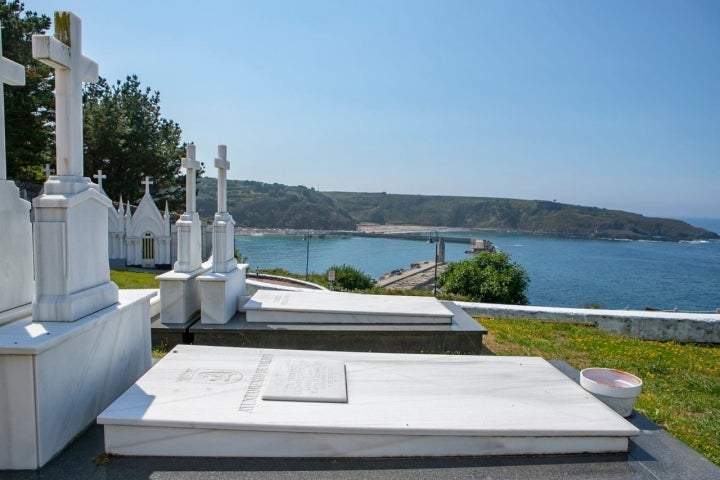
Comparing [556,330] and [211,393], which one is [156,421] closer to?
[211,393]

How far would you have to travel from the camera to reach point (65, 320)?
118 inches

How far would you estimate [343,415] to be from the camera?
9.39ft

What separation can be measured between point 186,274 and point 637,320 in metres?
7.04

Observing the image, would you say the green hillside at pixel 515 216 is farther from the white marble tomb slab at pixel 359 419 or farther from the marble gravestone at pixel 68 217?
the white marble tomb slab at pixel 359 419

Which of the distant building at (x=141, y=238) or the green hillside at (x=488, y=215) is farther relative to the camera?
the green hillside at (x=488, y=215)

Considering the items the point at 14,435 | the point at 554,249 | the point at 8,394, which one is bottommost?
the point at 554,249

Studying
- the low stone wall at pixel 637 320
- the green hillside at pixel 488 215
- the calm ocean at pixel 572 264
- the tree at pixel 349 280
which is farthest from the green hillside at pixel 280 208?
the low stone wall at pixel 637 320

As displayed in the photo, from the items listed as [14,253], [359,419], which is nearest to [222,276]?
[14,253]

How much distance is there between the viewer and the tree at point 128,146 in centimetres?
2548

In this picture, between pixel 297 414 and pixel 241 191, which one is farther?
pixel 241 191

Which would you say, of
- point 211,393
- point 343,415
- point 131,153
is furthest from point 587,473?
point 131,153

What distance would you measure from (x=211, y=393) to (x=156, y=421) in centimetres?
44

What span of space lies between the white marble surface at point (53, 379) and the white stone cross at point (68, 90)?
1.02m

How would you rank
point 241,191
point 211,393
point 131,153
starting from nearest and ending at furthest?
point 211,393 < point 131,153 < point 241,191
